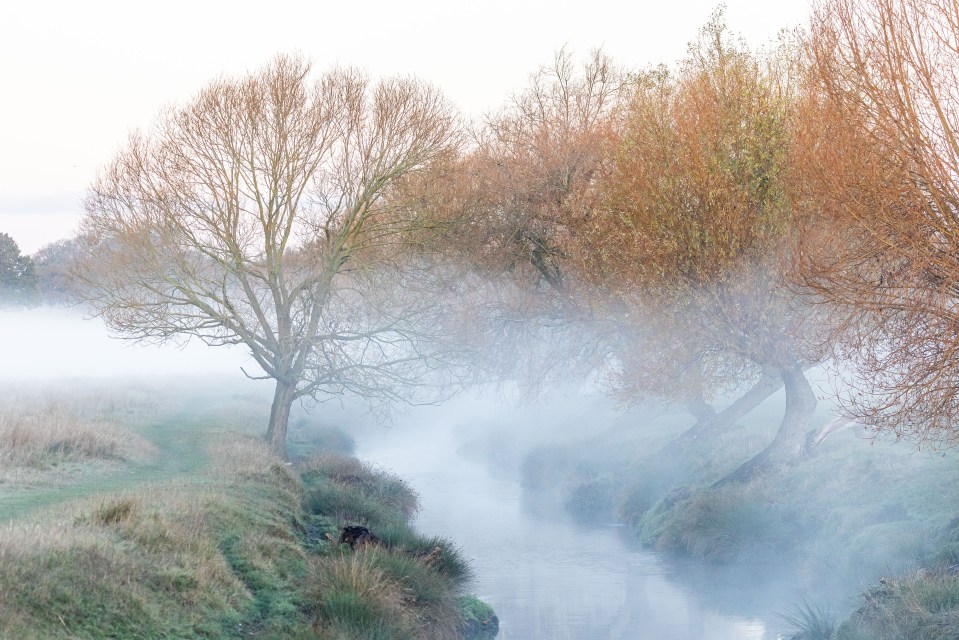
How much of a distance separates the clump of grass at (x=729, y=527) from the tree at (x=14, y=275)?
78.8 m

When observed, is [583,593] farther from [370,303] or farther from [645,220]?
[370,303]

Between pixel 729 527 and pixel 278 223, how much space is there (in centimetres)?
1384

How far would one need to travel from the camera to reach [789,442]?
2328cm

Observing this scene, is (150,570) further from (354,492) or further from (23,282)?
(23,282)

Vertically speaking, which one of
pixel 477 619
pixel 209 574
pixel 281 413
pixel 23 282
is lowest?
pixel 477 619

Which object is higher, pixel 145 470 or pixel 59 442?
pixel 59 442

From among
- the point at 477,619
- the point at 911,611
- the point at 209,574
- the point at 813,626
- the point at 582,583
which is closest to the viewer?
the point at 209,574

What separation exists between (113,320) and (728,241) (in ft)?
50.6

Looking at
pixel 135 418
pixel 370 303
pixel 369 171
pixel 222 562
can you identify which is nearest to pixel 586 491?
pixel 370 303

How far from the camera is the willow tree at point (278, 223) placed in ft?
79.6

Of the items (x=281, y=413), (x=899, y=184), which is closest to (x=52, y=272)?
(x=281, y=413)

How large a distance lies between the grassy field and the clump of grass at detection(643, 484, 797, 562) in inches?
261

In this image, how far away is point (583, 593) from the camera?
63.9 feet

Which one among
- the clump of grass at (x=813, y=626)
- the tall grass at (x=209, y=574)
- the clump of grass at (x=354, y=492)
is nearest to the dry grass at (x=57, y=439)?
the tall grass at (x=209, y=574)
